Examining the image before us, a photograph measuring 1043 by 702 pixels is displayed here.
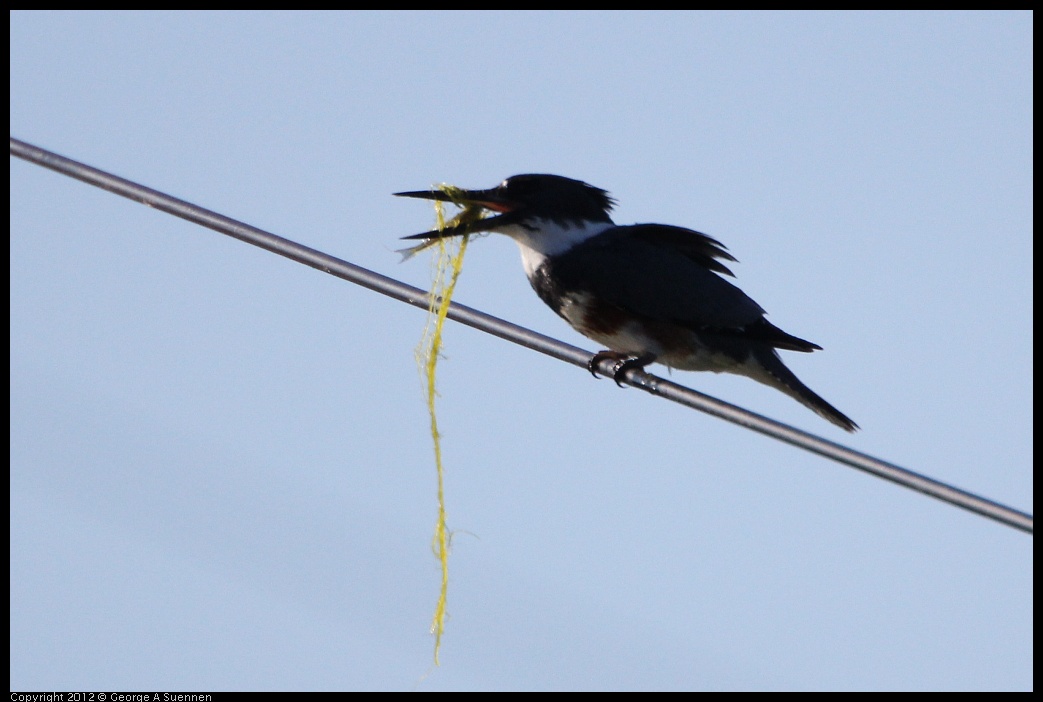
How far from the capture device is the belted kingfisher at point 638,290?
523cm

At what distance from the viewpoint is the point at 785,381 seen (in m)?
5.18

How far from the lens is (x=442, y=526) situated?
4.20 meters

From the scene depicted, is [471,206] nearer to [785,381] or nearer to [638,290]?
[638,290]

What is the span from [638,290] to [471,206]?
75 centimetres

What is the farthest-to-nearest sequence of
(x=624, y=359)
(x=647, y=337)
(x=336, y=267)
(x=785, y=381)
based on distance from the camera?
(x=624, y=359) < (x=647, y=337) < (x=785, y=381) < (x=336, y=267)

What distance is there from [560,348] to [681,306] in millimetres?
1566

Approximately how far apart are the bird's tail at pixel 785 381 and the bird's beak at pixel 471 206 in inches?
45.3

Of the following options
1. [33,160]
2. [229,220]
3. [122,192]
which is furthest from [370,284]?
[33,160]

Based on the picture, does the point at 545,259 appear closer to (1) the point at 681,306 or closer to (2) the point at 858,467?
(1) the point at 681,306

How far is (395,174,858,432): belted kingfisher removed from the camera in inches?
206

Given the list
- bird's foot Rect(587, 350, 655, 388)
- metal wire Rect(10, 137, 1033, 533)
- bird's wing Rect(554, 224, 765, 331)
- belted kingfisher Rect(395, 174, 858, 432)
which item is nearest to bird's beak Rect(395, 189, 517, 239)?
belted kingfisher Rect(395, 174, 858, 432)

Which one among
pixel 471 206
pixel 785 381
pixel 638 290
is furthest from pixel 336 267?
pixel 785 381

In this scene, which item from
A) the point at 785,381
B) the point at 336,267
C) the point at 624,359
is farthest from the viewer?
the point at 624,359

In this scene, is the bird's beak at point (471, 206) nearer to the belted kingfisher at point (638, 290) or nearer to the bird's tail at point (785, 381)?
the belted kingfisher at point (638, 290)
